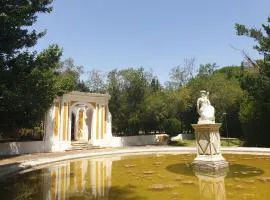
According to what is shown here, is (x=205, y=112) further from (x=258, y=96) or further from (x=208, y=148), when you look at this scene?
(x=258, y=96)

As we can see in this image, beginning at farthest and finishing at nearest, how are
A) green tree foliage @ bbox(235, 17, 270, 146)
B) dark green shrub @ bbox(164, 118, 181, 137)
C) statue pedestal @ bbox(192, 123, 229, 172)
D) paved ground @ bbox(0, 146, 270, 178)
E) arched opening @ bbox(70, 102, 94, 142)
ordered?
dark green shrub @ bbox(164, 118, 181, 137) → arched opening @ bbox(70, 102, 94, 142) → green tree foliage @ bbox(235, 17, 270, 146) → paved ground @ bbox(0, 146, 270, 178) → statue pedestal @ bbox(192, 123, 229, 172)

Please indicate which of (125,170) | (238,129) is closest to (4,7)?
(125,170)

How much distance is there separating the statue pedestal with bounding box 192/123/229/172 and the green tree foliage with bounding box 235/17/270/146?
497 inches

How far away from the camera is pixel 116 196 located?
349 inches

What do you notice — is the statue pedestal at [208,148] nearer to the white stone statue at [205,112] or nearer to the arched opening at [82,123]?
the white stone statue at [205,112]

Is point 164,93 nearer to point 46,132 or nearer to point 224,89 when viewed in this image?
point 224,89

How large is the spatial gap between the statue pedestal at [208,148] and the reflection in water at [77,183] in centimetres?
421

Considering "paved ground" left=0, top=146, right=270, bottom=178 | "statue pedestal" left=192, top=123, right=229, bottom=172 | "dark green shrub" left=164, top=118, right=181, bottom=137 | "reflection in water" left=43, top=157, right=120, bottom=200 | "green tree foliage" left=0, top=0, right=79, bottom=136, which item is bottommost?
"reflection in water" left=43, top=157, right=120, bottom=200

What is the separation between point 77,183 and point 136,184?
2.08 meters

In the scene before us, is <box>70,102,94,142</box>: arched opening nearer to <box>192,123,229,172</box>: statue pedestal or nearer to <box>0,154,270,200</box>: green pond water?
<box>0,154,270,200</box>: green pond water

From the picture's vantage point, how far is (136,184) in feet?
35.8

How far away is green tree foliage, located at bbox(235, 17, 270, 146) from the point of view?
25.4 metres

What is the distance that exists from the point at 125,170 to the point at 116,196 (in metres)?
5.75

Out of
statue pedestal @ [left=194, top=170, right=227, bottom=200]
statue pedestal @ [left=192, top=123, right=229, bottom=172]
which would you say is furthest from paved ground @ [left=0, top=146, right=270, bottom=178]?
statue pedestal @ [left=192, top=123, right=229, bottom=172]
